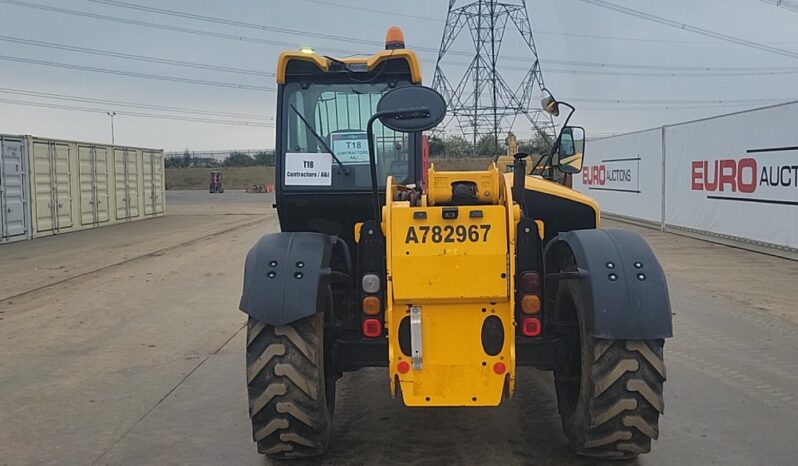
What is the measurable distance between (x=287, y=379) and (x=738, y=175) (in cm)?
1325

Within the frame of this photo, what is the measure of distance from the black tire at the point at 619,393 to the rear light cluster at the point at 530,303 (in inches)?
8.3

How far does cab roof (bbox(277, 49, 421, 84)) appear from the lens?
5.09 meters

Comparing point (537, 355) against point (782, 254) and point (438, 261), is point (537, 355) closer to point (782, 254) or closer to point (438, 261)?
point (438, 261)

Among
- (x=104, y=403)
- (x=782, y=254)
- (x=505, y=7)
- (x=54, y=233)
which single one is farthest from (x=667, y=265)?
(x=54, y=233)

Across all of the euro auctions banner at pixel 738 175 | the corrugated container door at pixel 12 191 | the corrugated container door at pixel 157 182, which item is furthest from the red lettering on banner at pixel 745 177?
the corrugated container door at pixel 157 182

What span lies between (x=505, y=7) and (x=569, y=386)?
18753mm

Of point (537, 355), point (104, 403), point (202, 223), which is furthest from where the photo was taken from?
point (202, 223)

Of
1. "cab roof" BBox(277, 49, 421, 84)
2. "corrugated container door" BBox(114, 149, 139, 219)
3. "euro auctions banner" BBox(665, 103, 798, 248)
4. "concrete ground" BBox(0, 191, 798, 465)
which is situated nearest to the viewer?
"concrete ground" BBox(0, 191, 798, 465)

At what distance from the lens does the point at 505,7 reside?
852 inches

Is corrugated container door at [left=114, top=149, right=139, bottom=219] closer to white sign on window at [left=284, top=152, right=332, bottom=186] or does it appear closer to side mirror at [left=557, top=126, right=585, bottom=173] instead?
white sign on window at [left=284, top=152, right=332, bottom=186]

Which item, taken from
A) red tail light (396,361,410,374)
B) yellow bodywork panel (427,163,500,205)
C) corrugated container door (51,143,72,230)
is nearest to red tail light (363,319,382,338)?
red tail light (396,361,410,374)

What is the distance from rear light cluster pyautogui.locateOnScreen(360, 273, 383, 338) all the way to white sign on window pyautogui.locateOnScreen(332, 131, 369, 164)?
1257mm

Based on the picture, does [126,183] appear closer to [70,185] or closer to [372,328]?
[70,185]

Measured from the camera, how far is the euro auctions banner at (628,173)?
20.0 meters
